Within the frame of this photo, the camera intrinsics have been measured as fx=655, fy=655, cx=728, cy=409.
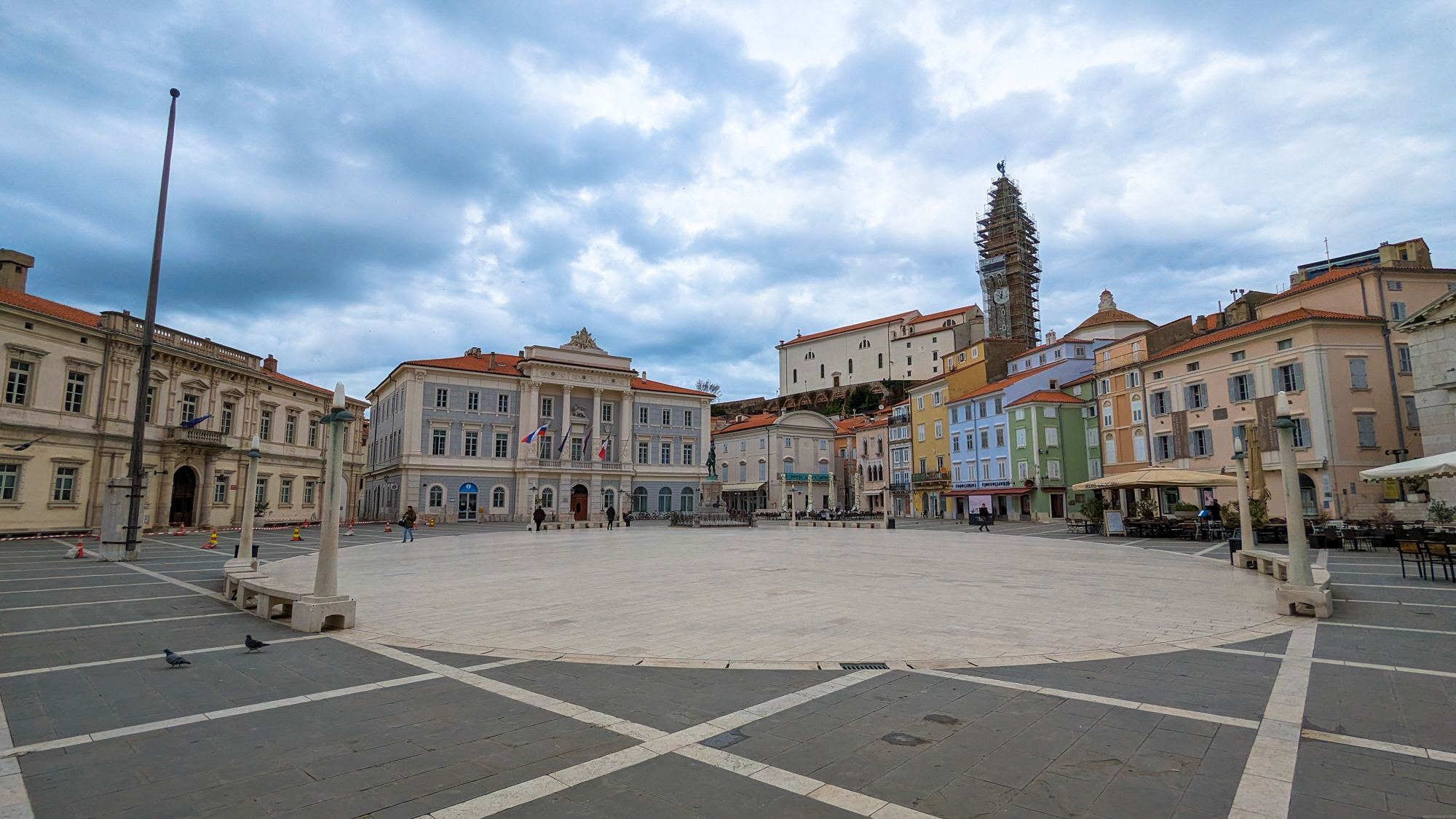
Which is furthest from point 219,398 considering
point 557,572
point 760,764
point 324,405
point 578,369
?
point 760,764

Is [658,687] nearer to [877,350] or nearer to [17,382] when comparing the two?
[17,382]

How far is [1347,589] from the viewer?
36.4 ft

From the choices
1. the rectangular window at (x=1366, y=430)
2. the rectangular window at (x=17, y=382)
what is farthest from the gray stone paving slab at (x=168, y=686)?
the rectangular window at (x=1366, y=430)

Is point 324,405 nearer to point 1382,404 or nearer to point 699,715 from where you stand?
point 699,715

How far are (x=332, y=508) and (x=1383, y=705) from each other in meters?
10.5

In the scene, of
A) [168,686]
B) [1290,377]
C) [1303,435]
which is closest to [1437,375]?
[1303,435]

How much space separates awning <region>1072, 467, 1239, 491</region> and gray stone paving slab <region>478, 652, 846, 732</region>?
24671 mm

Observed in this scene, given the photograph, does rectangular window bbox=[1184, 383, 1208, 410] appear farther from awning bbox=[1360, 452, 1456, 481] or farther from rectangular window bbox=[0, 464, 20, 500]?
rectangular window bbox=[0, 464, 20, 500]

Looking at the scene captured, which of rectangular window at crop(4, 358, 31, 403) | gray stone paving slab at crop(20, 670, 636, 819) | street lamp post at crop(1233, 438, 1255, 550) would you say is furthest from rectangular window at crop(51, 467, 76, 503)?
street lamp post at crop(1233, 438, 1255, 550)

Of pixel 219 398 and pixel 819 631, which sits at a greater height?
pixel 219 398

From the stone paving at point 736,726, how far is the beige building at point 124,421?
899 inches

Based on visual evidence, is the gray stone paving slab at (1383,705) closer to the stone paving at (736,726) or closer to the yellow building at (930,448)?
the stone paving at (736,726)

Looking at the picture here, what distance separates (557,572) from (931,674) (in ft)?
32.8

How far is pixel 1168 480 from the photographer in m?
25.1
